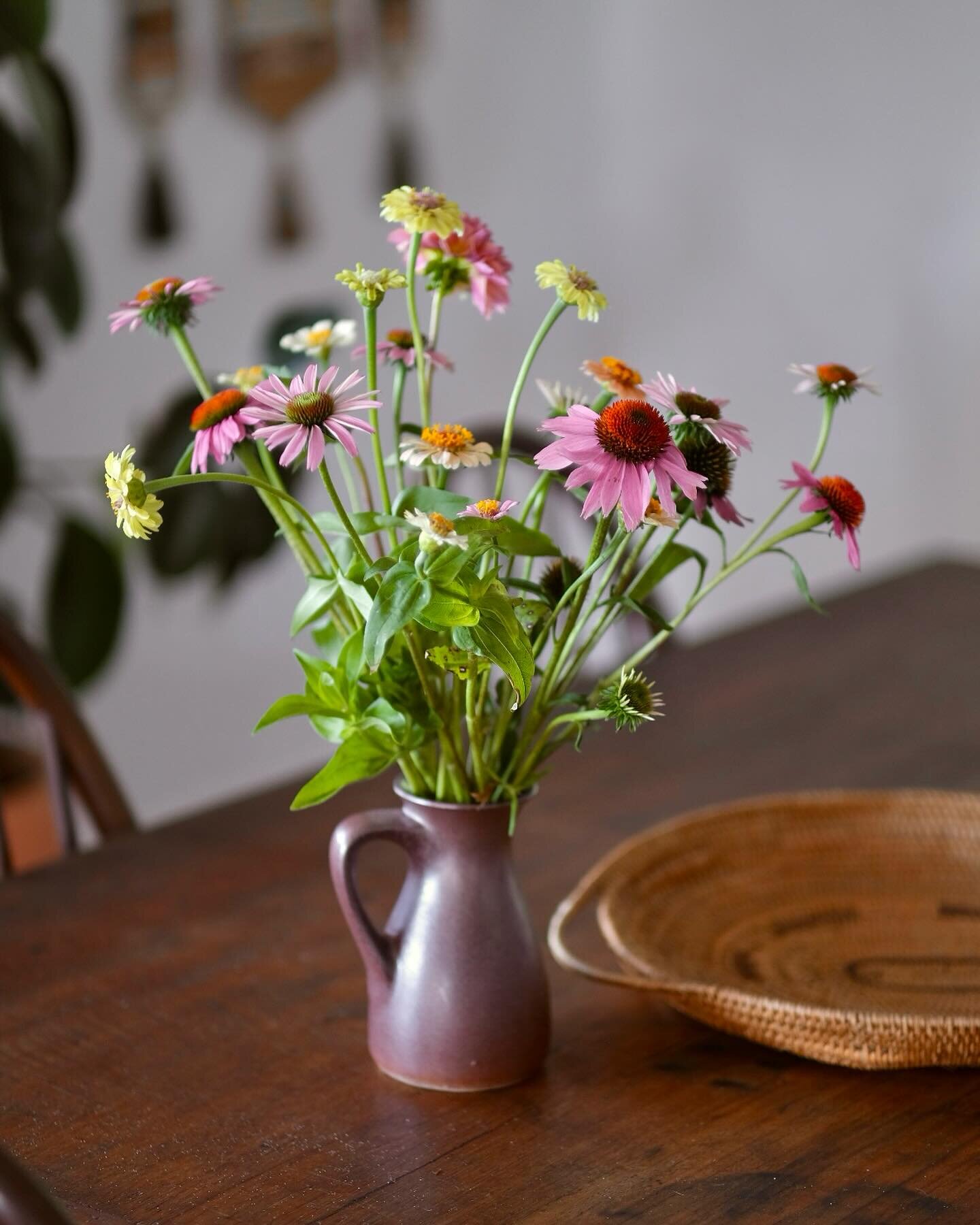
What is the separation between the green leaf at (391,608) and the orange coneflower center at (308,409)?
8 centimetres

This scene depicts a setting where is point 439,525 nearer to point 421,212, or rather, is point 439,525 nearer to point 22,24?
point 421,212

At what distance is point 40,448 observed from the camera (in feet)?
7.91

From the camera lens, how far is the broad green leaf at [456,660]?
2.39ft

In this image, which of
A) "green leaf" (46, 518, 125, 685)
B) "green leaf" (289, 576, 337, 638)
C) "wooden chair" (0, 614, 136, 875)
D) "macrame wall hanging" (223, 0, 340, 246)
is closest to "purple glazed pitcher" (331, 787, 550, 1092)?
"green leaf" (289, 576, 337, 638)

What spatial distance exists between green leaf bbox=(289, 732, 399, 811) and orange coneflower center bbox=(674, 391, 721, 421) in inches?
9.1

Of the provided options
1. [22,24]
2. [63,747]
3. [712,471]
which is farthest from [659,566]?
[22,24]

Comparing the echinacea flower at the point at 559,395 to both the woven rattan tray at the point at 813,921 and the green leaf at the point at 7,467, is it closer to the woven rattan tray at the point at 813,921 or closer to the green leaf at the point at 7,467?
the woven rattan tray at the point at 813,921

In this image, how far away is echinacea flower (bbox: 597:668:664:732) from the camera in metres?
0.72

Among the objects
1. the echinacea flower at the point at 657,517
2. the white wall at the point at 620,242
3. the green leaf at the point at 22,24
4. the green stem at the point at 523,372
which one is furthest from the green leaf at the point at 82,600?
the echinacea flower at the point at 657,517

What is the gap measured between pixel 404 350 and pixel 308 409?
15 cm

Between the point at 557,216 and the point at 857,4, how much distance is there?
840 millimetres

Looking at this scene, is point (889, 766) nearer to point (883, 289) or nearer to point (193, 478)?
point (193, 478)

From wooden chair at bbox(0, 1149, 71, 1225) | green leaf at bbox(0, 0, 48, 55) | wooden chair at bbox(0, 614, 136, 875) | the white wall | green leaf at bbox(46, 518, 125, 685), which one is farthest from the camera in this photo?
the white wall

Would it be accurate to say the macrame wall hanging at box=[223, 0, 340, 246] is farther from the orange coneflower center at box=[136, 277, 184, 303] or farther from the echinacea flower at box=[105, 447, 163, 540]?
the echinacea flower at box=[105, 447, 163, 540]
